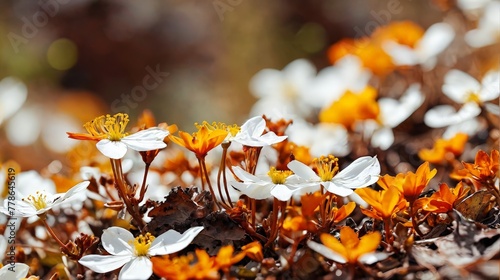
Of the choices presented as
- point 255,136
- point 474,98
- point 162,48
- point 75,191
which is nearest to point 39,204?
point 75,191

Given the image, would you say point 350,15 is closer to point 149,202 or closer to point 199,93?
point 199,93

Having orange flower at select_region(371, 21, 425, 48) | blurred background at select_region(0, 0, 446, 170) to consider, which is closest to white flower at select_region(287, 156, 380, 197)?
orange flower at select_region(371, 21, 425, 48)

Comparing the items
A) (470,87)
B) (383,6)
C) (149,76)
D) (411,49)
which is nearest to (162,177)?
(470,87)

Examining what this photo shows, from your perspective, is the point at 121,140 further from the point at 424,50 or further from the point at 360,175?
the point at 424,50

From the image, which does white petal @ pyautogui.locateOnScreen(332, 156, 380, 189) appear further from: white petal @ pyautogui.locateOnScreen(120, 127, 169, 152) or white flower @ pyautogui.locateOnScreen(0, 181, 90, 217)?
white flower @ pyautogui.locateOnScreen(0, 181, 90, 217)

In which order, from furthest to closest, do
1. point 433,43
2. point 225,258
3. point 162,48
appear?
point 162,48 → point 433,43 → point 225,258
